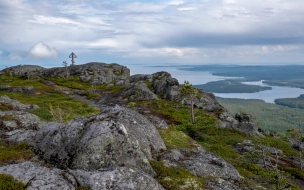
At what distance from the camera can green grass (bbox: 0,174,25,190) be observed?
11312 mm

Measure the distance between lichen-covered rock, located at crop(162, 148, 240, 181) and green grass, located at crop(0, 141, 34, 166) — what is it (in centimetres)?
Answer: 916

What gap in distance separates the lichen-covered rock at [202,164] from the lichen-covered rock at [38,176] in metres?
7.10

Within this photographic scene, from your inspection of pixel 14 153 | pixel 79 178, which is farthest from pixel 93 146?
pixel 14 153

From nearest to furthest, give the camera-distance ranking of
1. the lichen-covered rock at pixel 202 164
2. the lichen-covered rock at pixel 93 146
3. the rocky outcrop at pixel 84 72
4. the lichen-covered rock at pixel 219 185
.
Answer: the lichen-covered rock at pixel 93 146
the lichen-covered rock at pixel 219 185
the lichen-covered rock at pixel 202 164
the rocky outcrop at pixel 84 72

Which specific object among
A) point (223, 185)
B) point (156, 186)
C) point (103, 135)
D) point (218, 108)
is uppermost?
point (103, 135)

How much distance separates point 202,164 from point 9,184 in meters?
12.2

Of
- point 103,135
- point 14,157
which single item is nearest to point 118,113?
point 103,135

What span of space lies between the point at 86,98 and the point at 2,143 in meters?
84.8

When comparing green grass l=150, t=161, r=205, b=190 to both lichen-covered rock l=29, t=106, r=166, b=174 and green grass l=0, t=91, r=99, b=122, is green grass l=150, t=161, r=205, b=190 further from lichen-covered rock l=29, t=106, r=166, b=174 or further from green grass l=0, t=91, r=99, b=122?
green grass l=0, t=91, r=99, b=122

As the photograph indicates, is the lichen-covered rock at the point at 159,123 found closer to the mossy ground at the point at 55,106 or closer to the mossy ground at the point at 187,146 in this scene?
the mossy ground at the point at 187,146

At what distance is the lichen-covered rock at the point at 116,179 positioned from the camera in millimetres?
12117

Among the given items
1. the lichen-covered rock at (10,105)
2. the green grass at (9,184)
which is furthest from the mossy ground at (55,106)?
the green grass at (9,184)

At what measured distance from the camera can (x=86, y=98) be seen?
103 meters

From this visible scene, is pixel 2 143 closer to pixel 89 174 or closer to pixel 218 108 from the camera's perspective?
pixel 89 174
